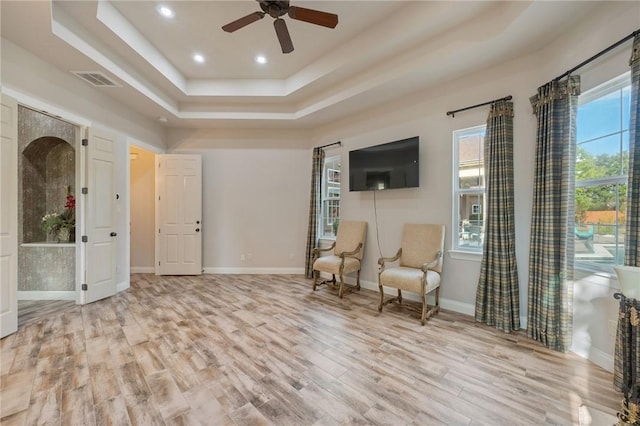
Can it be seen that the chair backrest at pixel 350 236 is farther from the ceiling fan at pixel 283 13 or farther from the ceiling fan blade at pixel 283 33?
the ceiling fan at pixel 283 13

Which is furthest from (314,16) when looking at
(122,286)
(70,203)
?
(122,286)

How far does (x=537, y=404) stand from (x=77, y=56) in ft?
16.9

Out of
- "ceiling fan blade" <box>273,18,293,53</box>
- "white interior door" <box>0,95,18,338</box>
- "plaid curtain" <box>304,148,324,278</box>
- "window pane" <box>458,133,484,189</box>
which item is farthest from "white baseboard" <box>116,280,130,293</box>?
"window pane" <box>458,133,484,189</box>

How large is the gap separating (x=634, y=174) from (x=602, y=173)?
53 centimetres

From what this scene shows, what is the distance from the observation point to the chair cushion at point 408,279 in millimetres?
2953

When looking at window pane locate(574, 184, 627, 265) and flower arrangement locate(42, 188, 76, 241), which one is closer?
window pane locate(574, 184, 627, 265)

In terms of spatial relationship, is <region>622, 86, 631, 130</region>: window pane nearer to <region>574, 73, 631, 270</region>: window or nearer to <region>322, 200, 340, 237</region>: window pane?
<region>574, 73, 631, 270</region>: window

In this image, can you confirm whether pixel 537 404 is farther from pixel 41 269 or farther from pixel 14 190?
pixel 41 269

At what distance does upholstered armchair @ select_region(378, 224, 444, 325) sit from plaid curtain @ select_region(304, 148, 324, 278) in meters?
1.78

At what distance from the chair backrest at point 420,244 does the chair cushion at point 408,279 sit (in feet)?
0.60

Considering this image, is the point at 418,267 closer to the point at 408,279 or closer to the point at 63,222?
the point at 408,279

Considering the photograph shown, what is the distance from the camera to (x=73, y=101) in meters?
3.34

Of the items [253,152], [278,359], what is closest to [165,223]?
[253,152]

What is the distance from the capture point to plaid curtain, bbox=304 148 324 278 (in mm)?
4918
